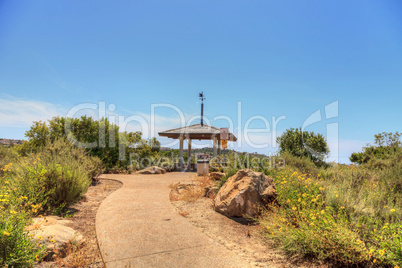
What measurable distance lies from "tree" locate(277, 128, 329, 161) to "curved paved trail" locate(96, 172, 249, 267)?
43.7ft

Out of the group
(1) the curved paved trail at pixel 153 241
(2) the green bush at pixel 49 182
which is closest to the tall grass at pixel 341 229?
(1) the curved paved trail at pixel 153 241

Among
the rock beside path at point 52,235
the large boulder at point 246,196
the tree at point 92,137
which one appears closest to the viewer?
the rock beside path at point 52,235

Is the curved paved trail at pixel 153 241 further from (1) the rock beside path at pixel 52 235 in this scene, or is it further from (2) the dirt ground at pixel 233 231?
(1) the rock beside path at pixel 52 235

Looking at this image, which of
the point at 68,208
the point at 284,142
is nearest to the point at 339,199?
the point at 68,208

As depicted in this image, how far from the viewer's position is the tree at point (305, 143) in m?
17.1

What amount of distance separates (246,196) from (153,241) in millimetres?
2582

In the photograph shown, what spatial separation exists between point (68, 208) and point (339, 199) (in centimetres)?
648

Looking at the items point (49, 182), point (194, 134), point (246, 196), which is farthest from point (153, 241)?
point (194, 134)

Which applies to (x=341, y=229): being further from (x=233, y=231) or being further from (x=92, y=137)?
(x=92, y=137)

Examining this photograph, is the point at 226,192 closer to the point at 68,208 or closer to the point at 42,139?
the point at 68,208

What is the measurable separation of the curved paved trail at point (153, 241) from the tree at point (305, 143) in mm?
13320

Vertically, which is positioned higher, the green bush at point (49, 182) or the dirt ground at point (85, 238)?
the green bush at point (49, 182)

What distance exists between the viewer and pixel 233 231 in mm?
4957

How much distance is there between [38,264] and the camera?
3283 millimetres
